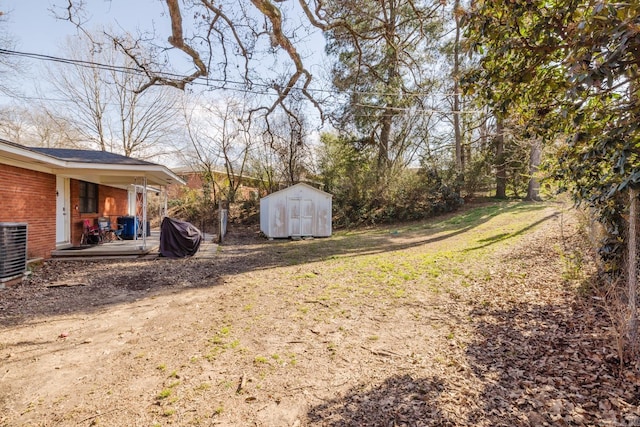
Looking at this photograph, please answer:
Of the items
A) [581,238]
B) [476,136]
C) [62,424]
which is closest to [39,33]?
[62,424]

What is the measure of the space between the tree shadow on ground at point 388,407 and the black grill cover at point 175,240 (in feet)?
26.1

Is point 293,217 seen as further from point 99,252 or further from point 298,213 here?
point 99,252

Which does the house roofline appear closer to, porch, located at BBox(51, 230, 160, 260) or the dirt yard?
porch, located at BBox(51, 230, 160, 260)

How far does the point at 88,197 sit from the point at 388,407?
1216 cm

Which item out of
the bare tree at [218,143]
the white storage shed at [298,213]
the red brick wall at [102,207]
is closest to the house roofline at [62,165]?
the red brick wall at [102,207]

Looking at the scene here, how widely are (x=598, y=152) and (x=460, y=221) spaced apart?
12.3 meters

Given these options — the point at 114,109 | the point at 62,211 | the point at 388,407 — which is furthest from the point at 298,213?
the point at 114,109

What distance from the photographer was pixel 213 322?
4.34 m

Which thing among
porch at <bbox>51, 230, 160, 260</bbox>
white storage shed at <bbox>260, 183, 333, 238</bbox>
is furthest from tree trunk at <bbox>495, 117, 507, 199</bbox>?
porch at <bbox>51, 230, 160, 260</bbox>

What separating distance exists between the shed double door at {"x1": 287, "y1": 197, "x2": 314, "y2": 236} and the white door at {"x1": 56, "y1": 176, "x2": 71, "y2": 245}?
313 inches

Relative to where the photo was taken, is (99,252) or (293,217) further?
(293,217)

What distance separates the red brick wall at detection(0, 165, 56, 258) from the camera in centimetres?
700

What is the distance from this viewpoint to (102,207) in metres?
12.3

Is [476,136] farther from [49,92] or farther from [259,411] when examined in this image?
[49,92]
